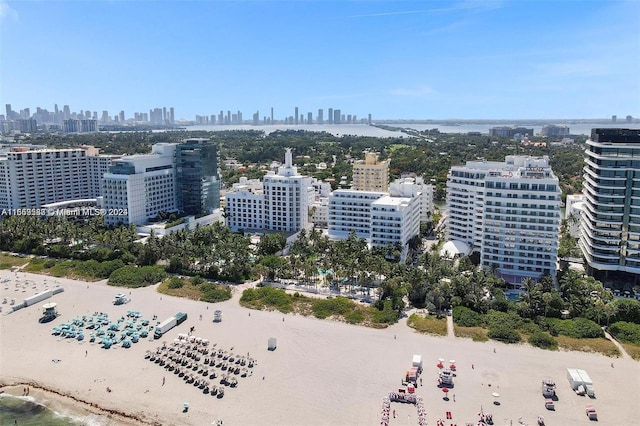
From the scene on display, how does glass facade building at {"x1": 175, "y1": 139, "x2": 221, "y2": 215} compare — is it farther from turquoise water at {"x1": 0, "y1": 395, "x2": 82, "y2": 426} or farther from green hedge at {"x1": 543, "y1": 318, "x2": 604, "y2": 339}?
green hedge at {"x1": 543, "y1": 318, "x2": 604, "y2": 339}

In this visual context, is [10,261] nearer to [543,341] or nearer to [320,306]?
[320,306]

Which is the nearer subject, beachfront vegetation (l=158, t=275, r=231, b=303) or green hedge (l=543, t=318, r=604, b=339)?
green hedge (l=543, t=318, r=604, b=339)

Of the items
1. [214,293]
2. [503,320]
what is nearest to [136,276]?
[214,293]

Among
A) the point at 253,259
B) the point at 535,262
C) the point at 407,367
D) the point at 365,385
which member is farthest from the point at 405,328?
the point at 253,259

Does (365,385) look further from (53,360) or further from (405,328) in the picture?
(53,360)

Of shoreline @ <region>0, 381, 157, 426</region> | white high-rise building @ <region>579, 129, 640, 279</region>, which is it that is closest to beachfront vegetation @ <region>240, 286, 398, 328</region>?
shoreline @ <region>0, 381, 157, 426</region>
